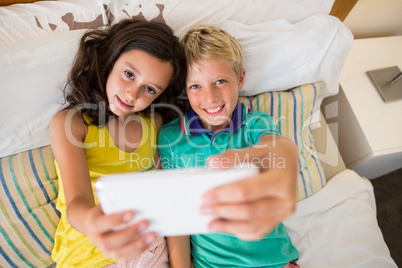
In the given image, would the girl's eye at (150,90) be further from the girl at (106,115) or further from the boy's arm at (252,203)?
the boy's arm at (252,203)

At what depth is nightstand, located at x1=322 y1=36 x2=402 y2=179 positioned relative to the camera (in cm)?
119

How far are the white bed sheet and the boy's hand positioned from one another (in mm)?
720

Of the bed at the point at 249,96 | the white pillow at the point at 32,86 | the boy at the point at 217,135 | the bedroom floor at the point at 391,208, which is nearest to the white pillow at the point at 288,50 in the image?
the bed at the point at 249,96

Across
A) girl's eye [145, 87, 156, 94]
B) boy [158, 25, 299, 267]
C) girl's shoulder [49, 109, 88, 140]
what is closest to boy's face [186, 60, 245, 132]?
boy [158, 25, 299, 267]

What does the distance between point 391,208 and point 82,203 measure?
1619 mm

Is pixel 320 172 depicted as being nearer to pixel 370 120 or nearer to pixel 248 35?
pixel 370 120

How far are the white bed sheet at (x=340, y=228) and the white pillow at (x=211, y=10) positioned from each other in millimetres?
738

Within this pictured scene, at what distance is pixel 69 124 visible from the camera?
0.83 m

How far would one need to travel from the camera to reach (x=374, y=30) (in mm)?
1531

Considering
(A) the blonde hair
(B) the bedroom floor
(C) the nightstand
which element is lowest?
(B) the bedroom floor

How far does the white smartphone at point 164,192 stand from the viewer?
0.44m

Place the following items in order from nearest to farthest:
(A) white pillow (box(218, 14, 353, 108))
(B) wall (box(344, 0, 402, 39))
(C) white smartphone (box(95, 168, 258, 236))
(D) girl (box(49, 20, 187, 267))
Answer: (C) white smartphone (box(95, 168, 258, 236)) < (D) girl (box(49, 20, 187, 267)) < (A) white pillow (box(218, 14, 353, 108)) < (B) wall (box(344, 0, 402, 39))

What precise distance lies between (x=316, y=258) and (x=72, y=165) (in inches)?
35.1

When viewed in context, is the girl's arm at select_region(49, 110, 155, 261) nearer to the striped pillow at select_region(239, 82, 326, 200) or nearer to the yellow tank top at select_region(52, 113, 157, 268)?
the yellow tank top at select_region(52, 113, 157, 268)
